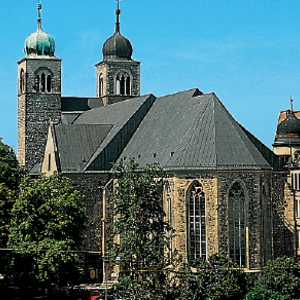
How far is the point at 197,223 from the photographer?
61125mm

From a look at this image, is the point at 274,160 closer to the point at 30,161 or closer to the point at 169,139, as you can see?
the point at 169,139

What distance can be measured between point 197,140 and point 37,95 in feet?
119

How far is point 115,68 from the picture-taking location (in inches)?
3939

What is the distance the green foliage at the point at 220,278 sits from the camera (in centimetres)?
5794

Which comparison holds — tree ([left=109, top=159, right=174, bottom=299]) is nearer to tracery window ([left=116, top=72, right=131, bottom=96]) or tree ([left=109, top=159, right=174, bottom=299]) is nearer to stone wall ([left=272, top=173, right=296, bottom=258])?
stone wall ([left=272, top=173, right=296, bottom=258])

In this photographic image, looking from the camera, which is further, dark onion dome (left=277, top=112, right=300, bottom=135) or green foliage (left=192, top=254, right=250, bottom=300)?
dark onion dome (left=277, top=112, right=300, bottom=135)

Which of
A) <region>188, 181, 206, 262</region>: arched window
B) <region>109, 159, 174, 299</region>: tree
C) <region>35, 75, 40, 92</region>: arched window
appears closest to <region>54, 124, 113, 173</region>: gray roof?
Answer: <region>109, 159, 174, 299</region>: tree

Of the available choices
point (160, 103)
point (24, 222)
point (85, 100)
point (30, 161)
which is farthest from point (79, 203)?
point (85, 100)

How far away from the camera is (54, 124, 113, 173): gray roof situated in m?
70.7

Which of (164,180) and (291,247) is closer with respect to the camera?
(164,180)

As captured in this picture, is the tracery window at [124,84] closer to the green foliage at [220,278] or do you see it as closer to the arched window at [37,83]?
the arched window at [37,83]

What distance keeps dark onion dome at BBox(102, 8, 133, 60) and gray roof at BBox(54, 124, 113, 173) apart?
27.0 meters

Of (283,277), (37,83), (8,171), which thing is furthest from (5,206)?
(37,83)

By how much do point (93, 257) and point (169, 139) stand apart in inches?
439
